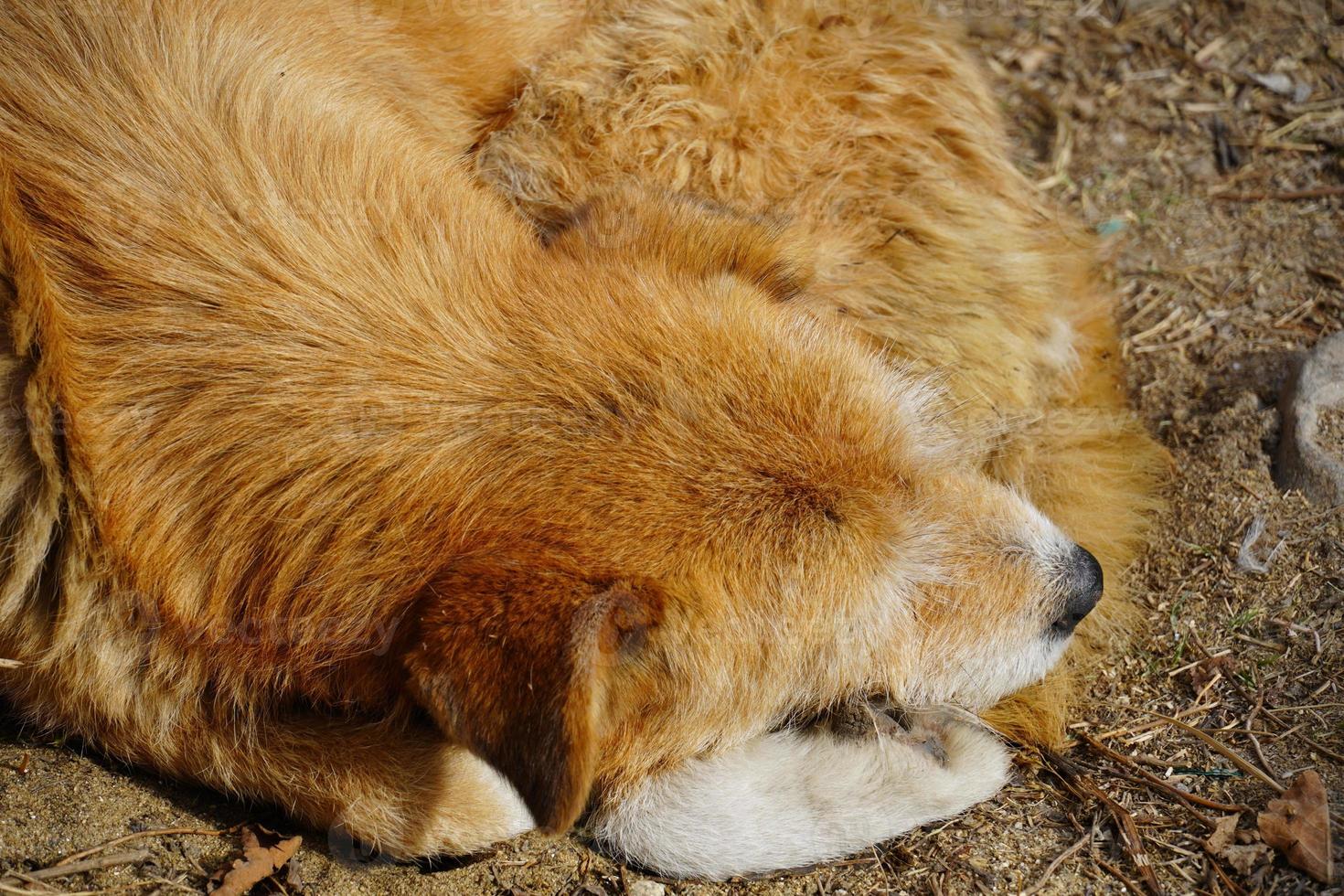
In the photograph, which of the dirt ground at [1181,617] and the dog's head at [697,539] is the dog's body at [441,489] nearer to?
the dog's head at [697,539]

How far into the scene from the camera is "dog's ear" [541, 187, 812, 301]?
2.97 metres

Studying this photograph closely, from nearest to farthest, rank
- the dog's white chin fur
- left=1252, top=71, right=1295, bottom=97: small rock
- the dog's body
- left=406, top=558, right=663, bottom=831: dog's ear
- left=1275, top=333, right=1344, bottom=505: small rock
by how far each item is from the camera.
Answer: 1. left=406, top=558, right=663, bottom=831: dog's ear
2. the dog's body
3. the dog's white chin fur
4. left=1275, top=333, right=1344, bottom=505: small rock
5. left=1252, top=71, right=1295, bottom=97: small rock

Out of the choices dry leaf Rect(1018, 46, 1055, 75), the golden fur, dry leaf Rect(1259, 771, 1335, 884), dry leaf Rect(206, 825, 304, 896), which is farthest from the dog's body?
dry leaf Rect(1018, 46, 1055, 75)

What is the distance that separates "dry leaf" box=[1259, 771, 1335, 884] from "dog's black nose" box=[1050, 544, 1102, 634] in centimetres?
67

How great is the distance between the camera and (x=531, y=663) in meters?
2.26

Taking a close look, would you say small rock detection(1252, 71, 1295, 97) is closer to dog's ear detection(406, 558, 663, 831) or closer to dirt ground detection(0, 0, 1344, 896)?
dirt ground detection(0, 0, 1344, 896)

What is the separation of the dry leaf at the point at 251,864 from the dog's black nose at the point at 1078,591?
2163 mm

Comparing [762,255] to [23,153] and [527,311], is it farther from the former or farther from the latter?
[23,153]

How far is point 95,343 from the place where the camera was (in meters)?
2.58

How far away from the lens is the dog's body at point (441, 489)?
2.54 meters

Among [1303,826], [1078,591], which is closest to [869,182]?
[1078,591]

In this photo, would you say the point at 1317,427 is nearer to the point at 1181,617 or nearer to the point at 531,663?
the point at 1181,617

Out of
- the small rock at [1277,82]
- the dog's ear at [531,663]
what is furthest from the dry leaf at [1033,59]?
the dog's ear at [531,663]

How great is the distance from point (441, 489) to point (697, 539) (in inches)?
24.4
